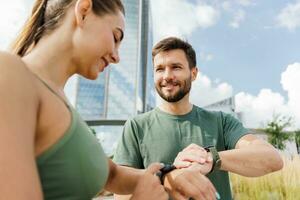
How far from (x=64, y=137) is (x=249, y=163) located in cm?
128

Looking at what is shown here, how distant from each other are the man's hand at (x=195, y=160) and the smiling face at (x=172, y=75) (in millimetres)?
582

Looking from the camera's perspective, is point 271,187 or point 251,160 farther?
point 271,187

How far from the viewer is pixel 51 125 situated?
2.76ft

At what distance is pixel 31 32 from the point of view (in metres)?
1.13

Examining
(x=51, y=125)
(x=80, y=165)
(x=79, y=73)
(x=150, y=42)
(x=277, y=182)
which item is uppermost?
(x=150, y=42)

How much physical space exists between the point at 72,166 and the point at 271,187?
4402 mm

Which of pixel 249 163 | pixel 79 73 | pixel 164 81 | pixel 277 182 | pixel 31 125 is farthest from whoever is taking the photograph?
pixel 277 182

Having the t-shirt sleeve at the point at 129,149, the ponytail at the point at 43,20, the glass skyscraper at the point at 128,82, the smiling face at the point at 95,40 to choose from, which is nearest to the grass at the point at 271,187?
the t-shirt sleeve at the point at 129,149

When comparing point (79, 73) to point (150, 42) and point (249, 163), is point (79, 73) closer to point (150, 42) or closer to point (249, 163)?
point (249, 163)

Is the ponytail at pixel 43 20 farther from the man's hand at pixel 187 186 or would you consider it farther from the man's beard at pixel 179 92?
the man's beard at pixel 179 92

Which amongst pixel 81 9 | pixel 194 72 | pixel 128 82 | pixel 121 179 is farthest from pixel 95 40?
pixel 128 82

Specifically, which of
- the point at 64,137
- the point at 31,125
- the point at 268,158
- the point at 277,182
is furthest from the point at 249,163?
the point at 277,182

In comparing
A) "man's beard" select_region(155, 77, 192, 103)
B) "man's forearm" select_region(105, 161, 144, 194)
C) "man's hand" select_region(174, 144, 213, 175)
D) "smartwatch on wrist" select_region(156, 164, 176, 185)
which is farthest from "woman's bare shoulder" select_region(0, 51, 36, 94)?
"man's beard" select_region(155, 77, 192, 103)

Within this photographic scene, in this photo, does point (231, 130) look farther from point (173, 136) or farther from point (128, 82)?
point (128, 82)
